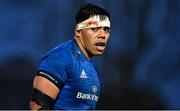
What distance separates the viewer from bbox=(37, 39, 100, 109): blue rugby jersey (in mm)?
3297

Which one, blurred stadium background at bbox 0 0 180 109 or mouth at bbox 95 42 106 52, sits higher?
mouth at bbox 95 42 106 52

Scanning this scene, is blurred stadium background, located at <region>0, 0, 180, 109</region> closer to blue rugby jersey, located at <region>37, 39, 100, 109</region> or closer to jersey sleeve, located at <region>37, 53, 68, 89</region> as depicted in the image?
blue rugby jersey, located at <region>37, 39, 100, 109</region>

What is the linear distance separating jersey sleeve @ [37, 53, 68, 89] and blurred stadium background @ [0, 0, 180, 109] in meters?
2.55

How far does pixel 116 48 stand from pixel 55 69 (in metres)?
2.79

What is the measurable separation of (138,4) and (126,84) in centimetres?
85

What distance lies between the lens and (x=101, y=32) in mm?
3732

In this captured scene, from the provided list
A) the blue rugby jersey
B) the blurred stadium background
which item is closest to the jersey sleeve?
the blue rugby jersey

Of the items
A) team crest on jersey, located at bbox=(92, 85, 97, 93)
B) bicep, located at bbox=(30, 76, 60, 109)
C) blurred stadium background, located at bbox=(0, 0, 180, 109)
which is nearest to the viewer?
bicep, located at bbox=(30, 76, 60, 109)

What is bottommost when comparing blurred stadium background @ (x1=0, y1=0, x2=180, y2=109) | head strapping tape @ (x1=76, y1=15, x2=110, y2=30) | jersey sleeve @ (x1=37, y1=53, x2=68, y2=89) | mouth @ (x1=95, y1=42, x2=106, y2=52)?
blurred stadium background @ (x1=0, y1=0, x2=180, y2=109)

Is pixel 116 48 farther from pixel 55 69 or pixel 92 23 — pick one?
pixel 55 69

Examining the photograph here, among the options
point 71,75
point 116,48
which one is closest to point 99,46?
point 71,75

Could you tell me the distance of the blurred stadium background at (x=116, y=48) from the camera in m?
5.91

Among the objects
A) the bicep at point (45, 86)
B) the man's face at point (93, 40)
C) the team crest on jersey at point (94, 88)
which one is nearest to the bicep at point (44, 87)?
the bicep at point (45, 86)

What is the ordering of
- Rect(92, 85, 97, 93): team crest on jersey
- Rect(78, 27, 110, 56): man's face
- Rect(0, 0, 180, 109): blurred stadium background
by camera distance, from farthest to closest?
Rect(0, 0, 180, 109): blurred stadium background < Rect(78, 27, 110, 56): man's face < Rect(92, 85, 97, 93): team crest on jersey
